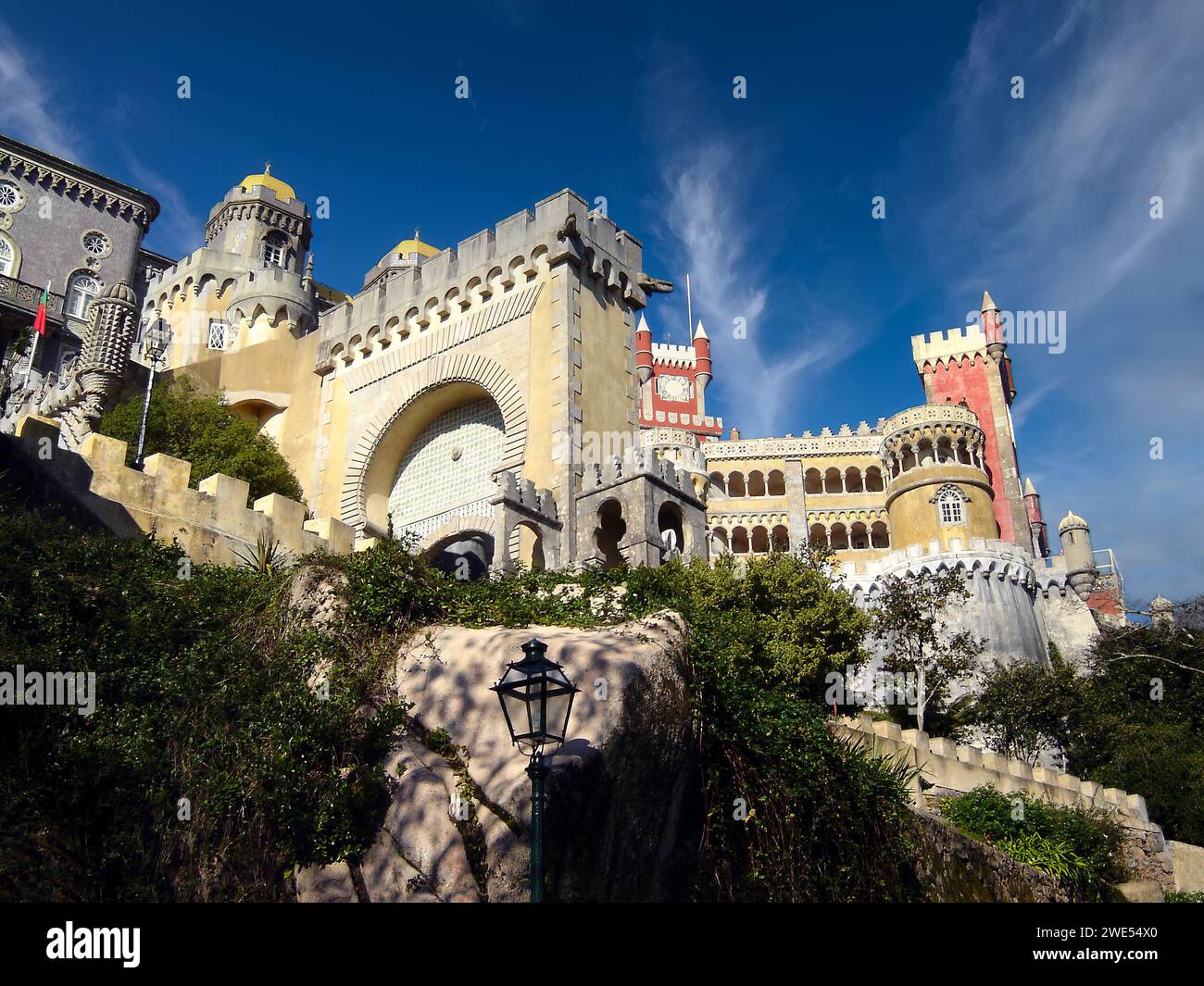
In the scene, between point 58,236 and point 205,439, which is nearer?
point 205,439

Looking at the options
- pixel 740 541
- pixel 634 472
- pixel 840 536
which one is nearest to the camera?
pixel 634 472

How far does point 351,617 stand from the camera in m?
12.4

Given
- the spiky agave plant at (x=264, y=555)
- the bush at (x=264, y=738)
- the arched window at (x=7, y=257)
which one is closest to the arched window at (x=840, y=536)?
the arched window at (x=7, y=257)

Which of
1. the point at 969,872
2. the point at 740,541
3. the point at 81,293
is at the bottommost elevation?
the point at 969,872

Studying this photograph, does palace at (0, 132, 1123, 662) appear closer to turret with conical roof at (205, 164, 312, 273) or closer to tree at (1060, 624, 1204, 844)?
turret with conical roof at (205, 164, 312, 273)

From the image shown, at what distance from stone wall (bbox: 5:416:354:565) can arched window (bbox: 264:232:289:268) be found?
28.4 metres

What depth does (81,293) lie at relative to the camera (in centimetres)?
4719

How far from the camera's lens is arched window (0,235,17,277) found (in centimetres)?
4575

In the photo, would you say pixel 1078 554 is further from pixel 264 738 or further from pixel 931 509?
pixel 264 738

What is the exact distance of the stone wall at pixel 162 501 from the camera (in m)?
15.7

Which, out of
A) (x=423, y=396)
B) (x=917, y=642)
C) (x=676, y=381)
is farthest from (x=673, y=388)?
(x=423, y=396)

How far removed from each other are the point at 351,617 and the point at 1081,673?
3604 centimetres

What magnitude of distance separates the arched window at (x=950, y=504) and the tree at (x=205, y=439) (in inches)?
1306

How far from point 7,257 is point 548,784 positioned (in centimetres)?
Result: 4621
